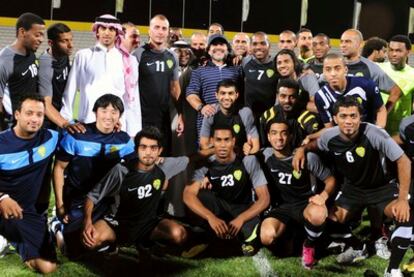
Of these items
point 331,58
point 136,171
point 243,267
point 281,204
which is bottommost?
point 243,267

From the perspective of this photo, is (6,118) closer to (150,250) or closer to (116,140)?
(116,140)

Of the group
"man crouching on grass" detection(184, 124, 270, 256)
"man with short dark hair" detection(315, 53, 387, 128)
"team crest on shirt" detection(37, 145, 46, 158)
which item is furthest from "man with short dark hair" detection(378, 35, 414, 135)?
"team crest on shirt" detection(37, 145, 46, 158)

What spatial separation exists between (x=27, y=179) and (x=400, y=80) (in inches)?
138

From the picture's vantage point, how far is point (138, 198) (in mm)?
4035

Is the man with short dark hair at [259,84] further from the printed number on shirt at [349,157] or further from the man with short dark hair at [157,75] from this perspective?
the printed number on shirt at [349,157]

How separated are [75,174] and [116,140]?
40 centimetres

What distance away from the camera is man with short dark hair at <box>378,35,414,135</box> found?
5.25 meters

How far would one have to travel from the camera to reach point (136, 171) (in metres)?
4.04

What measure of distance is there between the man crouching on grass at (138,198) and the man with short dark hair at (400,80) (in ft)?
7.78

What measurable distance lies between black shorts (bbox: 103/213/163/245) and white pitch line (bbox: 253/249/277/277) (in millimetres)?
826

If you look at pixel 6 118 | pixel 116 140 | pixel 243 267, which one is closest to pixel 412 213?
pixel 243 267

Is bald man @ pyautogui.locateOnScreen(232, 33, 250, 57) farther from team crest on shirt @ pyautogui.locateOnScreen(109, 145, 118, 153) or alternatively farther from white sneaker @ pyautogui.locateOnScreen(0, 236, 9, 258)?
white sneaker @ pyautogui.locateOnScreen(0, 236, 9, 258)

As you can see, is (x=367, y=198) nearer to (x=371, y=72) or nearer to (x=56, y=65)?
(x=371, y=72)

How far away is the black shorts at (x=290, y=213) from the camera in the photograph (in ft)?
14.3
